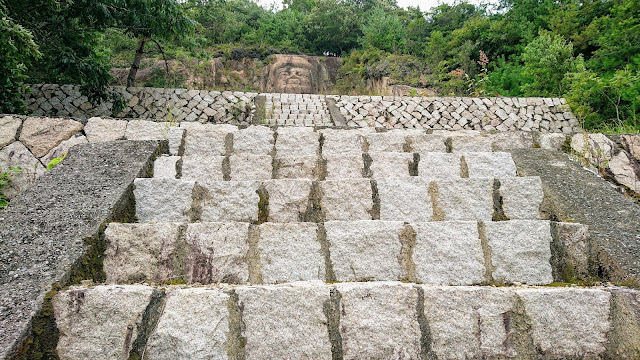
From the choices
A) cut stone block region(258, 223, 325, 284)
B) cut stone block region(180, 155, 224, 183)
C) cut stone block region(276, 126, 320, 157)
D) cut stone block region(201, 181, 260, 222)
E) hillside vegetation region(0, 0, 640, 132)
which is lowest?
cut stone block region(258, 223, 325, 284)

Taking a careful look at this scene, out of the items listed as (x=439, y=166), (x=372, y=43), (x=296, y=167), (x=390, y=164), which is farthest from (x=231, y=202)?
(x=372, y=43)

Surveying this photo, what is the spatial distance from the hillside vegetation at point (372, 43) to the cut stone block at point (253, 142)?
263 cm

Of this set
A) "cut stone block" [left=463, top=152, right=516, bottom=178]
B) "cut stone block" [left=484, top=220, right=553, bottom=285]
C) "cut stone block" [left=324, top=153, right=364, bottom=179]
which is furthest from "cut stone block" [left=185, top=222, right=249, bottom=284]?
"cut stone block" [left=463, top=152, right=516, bottom=178]

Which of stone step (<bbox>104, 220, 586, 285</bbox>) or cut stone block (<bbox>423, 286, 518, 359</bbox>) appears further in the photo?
stone step (<bbox>104, 220, 586, 285</bbox>)

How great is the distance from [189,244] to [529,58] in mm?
11997

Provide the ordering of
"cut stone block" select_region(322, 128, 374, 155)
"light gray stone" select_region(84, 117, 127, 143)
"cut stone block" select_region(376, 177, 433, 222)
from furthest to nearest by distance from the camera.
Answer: "light gray stone" select_region(84, 117, 127, 143) < "cut stone block" select_region(322, 128, 374, 155) < "cut stone block" select_region(376, 177, 433, 222)

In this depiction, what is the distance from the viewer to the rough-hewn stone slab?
156 centimetres

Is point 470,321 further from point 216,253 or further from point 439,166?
point 439,166

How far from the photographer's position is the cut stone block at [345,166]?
117 inches

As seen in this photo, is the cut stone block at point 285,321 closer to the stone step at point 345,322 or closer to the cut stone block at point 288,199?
the stone step at point 345,322

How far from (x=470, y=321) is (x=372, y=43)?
17753mm

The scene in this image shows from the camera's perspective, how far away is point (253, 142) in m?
3.49

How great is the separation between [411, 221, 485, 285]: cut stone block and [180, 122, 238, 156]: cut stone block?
1.90 meters

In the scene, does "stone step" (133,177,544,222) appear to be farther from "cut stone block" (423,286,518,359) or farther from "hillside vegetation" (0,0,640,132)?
"hillside vegetation" (0,0,640,132)
